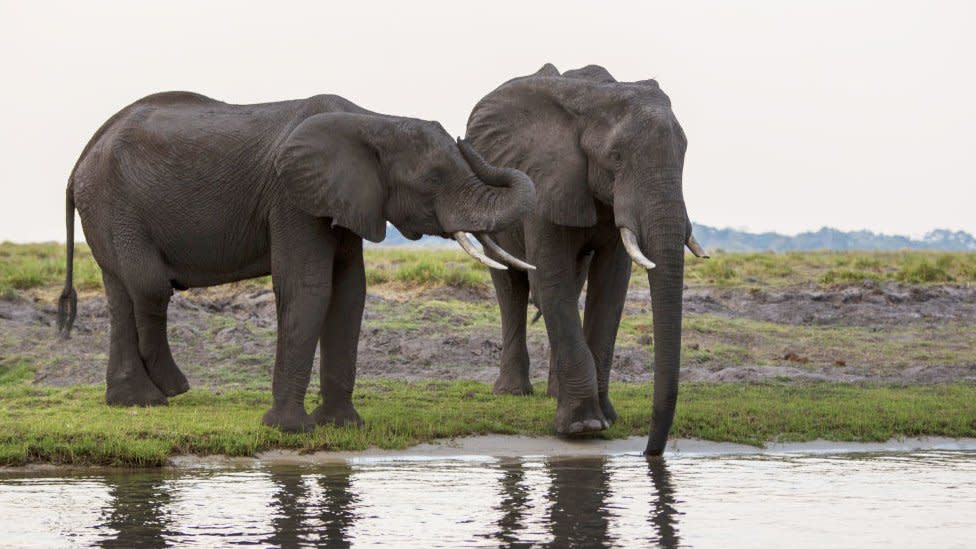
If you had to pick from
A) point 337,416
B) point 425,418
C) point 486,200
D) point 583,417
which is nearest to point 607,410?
point 583,417

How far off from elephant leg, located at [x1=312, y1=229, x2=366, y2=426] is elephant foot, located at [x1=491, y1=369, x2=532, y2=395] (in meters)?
2.85

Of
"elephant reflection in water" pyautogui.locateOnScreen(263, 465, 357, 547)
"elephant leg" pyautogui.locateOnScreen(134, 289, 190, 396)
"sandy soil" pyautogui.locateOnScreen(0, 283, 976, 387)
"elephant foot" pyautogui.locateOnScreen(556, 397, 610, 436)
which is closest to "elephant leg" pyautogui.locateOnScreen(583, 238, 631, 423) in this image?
"elephant foot" pyautogui.locateOnScreen(556, 397, 610, 436)

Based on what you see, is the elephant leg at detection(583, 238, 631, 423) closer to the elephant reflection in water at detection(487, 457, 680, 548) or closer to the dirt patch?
the elephant reflection in water at detection(487, 457, 680, 548)

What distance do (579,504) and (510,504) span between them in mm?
435

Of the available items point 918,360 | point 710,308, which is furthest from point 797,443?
→ point 710,308

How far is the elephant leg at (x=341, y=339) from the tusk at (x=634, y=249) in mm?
2459

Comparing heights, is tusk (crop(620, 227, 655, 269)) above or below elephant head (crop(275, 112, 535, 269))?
below

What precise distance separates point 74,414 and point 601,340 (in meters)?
4.49

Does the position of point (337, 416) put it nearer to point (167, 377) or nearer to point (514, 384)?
point (167, 377)

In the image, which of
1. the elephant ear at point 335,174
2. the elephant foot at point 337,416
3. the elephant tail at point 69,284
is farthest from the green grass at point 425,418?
the elephant ear at point 335,174

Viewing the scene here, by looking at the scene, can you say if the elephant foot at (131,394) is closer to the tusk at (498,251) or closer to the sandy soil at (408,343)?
the sandy soil at (408,343)

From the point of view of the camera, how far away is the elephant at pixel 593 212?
12.3 metres

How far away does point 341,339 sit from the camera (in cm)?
1373

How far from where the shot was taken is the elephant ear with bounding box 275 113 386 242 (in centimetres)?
1270
